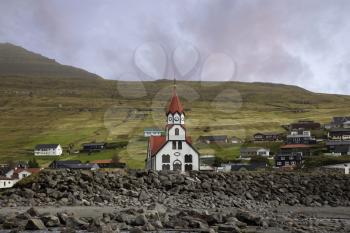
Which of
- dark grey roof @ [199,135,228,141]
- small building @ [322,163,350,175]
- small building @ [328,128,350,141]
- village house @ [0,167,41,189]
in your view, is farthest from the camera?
dark grey roof @ [199,135,228,141]

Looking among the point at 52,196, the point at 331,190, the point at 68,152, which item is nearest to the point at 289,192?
the point at 331,190

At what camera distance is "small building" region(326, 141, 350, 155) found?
377 ft

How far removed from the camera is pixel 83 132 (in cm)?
17038

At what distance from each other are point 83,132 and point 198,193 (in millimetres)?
120898

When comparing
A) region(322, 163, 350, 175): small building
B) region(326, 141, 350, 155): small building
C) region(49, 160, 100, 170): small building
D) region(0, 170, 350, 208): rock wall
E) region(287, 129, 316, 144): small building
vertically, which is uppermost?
region(287, 129, 316, 144): small building

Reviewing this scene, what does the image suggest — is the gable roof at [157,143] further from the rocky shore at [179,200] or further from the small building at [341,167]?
the small building at [341,167]

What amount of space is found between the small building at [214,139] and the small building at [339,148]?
32781 millimetres

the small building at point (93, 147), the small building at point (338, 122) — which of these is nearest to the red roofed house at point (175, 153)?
the small building at point (93, 147)

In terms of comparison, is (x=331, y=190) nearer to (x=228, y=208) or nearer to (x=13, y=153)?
(x=228, y=208)

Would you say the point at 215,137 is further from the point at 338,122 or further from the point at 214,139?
the point at 338,122

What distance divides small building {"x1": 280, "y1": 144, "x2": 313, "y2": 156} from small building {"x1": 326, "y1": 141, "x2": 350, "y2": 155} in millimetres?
4572

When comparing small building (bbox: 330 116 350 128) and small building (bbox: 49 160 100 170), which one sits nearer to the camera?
small building (bbox: 49 160 100 170)

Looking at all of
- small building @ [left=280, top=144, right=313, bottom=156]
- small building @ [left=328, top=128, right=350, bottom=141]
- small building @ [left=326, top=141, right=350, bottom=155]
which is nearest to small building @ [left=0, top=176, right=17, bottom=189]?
small building @ [left=280, top=144, right=313, bottom=156]

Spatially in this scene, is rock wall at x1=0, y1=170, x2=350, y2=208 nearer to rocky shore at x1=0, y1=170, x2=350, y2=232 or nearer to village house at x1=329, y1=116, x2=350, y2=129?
rocky shore at x1=0, y1=170, x2=350, y2=232
